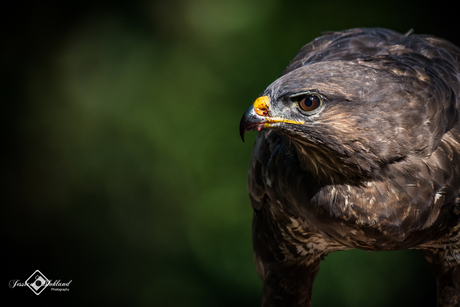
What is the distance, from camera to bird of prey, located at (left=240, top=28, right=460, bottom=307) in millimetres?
1744

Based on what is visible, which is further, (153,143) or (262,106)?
(153,143)

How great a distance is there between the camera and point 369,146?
176 centimetres

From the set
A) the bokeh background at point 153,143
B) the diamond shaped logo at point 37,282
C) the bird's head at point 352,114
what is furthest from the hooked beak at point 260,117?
the diamond shaped logo at point 37,282

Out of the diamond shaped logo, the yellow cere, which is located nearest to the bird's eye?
the yellow cere

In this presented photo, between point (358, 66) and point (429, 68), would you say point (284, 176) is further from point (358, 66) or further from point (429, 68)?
point (429, 68)

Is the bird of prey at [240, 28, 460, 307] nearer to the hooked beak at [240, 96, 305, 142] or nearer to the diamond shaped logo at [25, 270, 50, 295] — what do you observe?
the hooked beak at [240, 96, 305, 142]

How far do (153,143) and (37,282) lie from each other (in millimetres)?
1738

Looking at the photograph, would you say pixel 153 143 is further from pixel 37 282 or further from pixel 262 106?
pixel 262 106

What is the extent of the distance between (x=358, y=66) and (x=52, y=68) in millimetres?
3478

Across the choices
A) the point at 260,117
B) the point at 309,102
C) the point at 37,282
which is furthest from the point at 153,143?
the point at 309,102

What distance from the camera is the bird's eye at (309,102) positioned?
1725 mm

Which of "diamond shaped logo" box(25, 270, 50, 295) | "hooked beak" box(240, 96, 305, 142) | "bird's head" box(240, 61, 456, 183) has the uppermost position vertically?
"hooked beak" box(240, 96, 305, 142)

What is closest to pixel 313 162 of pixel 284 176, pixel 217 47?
pixel 284 176

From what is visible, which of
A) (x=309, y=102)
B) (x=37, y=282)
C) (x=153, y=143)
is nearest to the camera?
(x=309, y=102)
